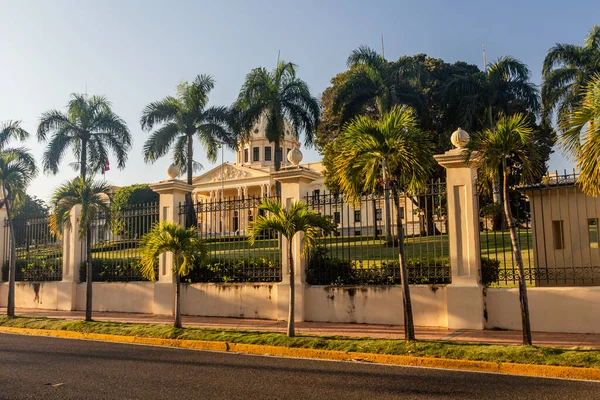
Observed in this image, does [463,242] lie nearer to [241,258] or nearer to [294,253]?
[294,253]

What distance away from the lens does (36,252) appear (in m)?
16.4

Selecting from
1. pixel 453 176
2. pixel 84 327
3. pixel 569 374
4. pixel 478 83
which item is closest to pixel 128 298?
pixel 84 327

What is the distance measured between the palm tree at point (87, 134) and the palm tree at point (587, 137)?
85.6 ft

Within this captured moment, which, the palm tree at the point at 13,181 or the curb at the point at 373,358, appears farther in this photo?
the palm tree at the point at 13,181

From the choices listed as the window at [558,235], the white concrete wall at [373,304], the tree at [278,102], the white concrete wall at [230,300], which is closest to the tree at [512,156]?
the white concrete wall at [373,304]

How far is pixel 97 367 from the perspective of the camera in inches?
297

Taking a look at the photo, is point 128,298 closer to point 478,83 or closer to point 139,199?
point 478,83

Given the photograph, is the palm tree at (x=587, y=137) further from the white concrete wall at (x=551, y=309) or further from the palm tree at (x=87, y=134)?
the palm tree at (x=87, y=134)

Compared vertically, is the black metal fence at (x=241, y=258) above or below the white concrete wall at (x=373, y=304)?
above

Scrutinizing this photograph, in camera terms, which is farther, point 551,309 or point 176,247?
point 176,247

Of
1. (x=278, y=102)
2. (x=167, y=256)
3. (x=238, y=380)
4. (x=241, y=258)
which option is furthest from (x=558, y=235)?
(x=278, y=102)

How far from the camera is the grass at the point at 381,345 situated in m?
7.08

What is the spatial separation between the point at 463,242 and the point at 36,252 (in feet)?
42.0

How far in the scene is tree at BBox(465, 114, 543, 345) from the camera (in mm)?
7860
